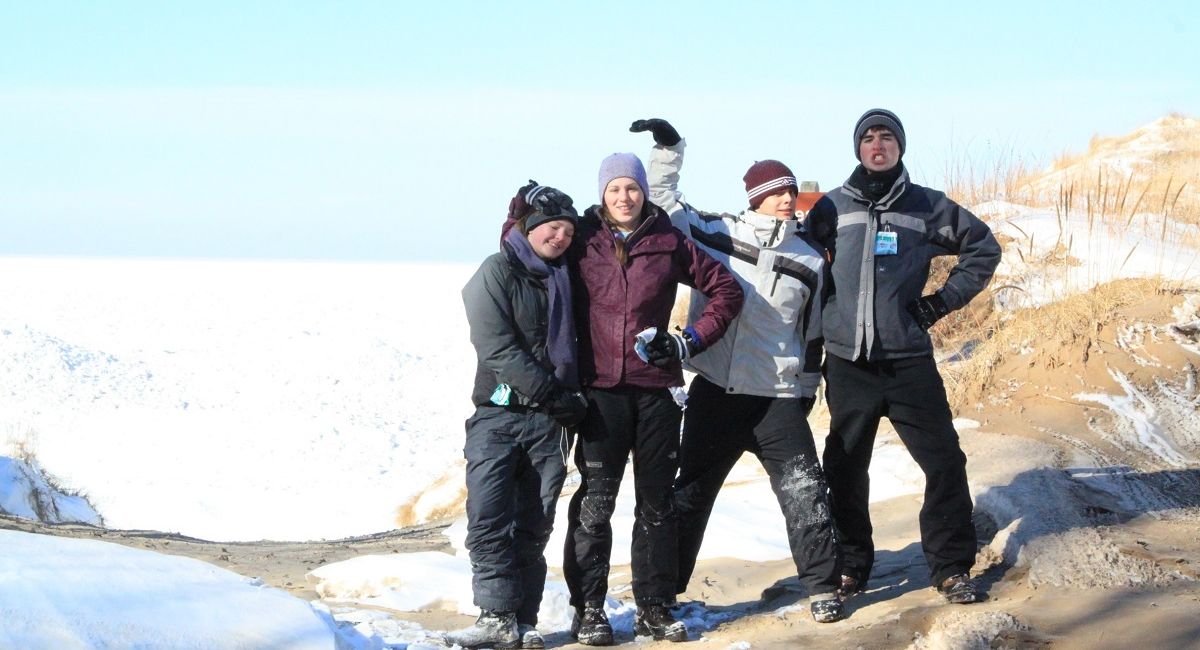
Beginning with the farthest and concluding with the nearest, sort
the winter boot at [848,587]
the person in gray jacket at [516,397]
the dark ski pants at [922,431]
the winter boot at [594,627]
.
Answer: the winter boot at [848,587], the dark ski pants at [922,431], the winter boot at [594,627], the person in gray jacket at [516,397]

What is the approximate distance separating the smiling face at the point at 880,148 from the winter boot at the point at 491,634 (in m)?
2.50

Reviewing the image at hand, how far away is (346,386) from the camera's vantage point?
2473 centimetres

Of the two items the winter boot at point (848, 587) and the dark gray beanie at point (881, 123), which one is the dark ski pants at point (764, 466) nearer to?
the winter boot at point (848, 587)

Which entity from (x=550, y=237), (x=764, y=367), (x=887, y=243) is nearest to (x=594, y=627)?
(x=764, y=367)

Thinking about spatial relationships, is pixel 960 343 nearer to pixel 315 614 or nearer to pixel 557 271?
pixel 557 271

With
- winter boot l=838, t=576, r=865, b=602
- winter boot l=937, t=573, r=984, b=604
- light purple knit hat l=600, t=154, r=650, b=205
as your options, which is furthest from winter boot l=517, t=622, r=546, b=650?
light purple knit hat l=600, t=154, r=650, b=205

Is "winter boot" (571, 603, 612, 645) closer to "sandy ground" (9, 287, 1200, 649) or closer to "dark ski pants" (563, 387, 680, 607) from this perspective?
"dark ski pants" (563, 387, 680, 607)

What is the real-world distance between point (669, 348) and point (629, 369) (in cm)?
23

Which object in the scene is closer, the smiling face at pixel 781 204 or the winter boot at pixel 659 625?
the winter boot at pixel 659 625

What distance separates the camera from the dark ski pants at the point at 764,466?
210 inches

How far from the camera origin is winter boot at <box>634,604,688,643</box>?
5309mm

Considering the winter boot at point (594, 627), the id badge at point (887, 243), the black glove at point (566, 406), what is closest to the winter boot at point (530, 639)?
the winter boot at point (594, 627)

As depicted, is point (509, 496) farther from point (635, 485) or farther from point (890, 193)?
point (890, 193)

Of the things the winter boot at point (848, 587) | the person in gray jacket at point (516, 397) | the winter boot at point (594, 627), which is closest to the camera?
the person in gray jacket at point (516, 397)
